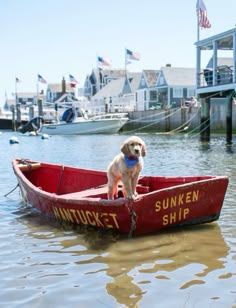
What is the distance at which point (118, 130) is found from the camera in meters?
51.7

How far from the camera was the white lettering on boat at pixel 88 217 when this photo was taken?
7.98 meters

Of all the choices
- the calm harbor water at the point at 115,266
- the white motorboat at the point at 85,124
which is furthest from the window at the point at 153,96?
the calm harbor water at the point at 115,266

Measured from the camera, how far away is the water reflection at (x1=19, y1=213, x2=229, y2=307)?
604 cm

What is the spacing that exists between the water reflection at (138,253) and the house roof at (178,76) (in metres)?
53.7

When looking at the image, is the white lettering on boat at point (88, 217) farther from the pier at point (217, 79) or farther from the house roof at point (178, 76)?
the house roof at point (178, 76)

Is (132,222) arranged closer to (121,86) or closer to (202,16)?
(202,16)

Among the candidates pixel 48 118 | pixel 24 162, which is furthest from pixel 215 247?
pixel 48 118

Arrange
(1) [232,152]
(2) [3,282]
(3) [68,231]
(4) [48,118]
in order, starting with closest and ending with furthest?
(2) [3,282] → (3) [68,231] → (1) [232,152] → (4) [48,118]

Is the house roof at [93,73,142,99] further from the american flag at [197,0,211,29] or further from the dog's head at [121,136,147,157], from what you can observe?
the dog's head at [121,136,147,157]

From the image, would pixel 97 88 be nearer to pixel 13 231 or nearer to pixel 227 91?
pixel 227 91

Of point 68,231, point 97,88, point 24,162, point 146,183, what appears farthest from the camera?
point 97,88

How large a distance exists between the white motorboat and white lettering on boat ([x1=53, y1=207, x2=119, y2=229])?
137 feet

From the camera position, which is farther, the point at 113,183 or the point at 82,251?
the point at 113,183

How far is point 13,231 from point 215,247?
3537 mm
